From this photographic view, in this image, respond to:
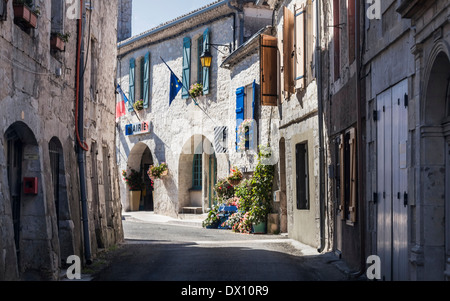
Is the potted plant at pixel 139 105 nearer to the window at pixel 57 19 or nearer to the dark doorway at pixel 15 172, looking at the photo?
the window at pixel 57 19

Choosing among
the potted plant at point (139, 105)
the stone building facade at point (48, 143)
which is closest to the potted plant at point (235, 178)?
the stone building facade at point (48, 143)

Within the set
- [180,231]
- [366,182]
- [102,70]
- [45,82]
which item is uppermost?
[102,70]

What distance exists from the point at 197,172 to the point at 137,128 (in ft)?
13.3

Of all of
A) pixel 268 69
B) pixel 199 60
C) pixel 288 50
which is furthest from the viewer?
pixel 199 60

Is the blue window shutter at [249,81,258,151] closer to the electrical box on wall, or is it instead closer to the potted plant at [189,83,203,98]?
the potted plant at [189,83,203,98]

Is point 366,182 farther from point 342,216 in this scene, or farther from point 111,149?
point 111,149

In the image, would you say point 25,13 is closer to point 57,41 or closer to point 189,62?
point 57,41

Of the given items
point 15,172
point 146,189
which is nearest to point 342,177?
point 15,172

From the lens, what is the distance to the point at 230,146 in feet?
63.9

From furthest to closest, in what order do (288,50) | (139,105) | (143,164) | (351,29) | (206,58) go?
(143,164) → (139,105) → (206,58) → (288,50) → (351,29)

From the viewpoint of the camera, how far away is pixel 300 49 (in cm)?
1344

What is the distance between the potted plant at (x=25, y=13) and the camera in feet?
24.2

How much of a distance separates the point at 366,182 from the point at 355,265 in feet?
4.12
